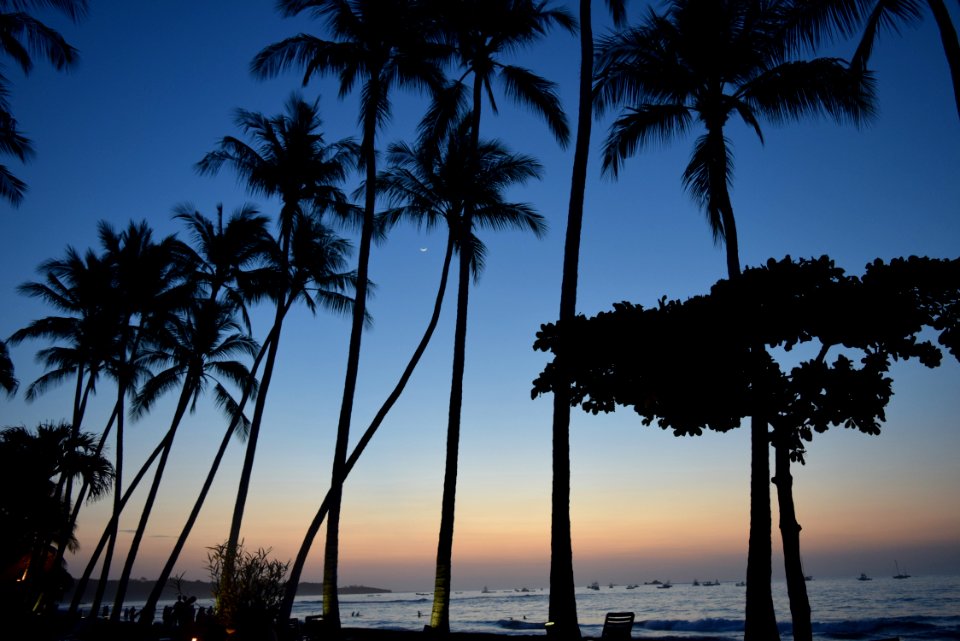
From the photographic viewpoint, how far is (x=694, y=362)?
7.57 meters

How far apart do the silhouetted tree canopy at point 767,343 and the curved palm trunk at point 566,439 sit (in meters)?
0.79

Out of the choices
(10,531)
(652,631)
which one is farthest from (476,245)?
(652,631)

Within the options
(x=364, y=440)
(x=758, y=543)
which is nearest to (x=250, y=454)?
(x=364, y=440)

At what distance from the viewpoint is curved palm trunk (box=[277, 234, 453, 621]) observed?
623 inches

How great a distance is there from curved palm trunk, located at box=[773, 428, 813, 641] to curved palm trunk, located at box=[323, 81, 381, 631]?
930 centimetres

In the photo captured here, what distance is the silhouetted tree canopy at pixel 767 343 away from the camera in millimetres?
7621

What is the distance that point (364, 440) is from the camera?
18016mm

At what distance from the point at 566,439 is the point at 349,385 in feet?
24.7

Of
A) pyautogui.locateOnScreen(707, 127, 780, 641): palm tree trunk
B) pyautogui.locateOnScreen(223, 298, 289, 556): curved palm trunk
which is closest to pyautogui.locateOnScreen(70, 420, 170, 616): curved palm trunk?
pyautogui.locateOnScreen(223, 298, 289, 556): curved palm trunk

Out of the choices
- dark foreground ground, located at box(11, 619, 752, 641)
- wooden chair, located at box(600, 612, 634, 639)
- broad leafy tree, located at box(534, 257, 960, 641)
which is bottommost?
dark foreground ground, located at box(11, 619, 752, 641)

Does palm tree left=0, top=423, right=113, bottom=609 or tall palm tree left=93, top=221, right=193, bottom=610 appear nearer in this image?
palm tree left=0, top=423, right=113, bottom=609

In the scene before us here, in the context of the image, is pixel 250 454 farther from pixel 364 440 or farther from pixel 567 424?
pixel 567 424

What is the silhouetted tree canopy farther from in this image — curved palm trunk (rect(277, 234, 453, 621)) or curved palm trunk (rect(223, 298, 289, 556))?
curved palm trunk (rect(223, 298, 289, 556))

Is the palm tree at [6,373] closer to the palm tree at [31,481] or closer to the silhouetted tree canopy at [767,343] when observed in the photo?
the palm tree at [31,481]
